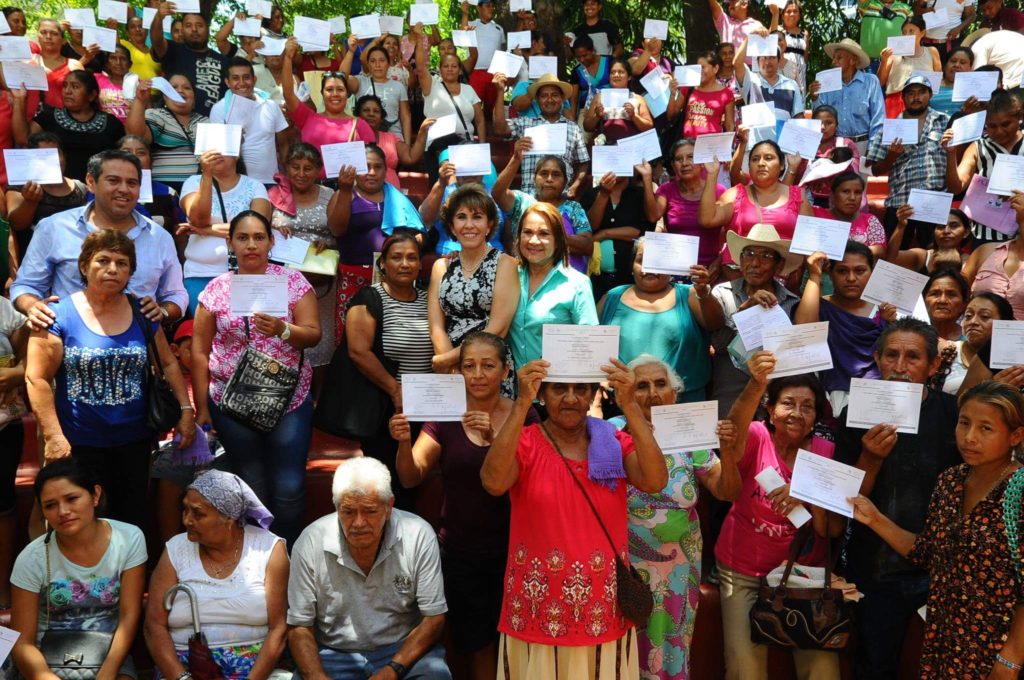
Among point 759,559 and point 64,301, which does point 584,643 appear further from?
point 64,301

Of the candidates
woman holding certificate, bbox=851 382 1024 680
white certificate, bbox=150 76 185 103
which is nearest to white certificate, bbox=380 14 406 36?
white certificate, bbox=150 76 185 103

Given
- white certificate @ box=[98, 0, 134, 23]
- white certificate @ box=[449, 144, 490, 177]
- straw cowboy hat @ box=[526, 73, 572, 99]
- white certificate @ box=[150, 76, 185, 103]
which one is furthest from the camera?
straw cowboy hat @ box=[526, 73, 572, 99]

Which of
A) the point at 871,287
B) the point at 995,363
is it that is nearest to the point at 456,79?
the point at 871,287

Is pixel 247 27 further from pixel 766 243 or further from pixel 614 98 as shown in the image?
pixel 766 243

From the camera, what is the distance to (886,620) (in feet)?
16.5

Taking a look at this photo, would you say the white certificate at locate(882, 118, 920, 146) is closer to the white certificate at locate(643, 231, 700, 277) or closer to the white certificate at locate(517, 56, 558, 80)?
the white certificate at locate(517, 56, 558, 80)

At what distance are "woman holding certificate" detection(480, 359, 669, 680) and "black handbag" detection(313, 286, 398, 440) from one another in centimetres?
134

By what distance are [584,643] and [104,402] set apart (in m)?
2.55

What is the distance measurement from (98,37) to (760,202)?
5.48 metres

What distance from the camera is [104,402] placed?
514 cm

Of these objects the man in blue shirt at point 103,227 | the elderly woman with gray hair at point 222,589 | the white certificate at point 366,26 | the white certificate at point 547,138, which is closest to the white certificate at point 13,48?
the white certificate at point 366,26

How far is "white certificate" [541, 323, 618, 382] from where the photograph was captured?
434 cm

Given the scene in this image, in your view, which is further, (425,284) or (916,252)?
(916,252)

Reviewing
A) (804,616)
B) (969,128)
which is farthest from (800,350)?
(969,128)
